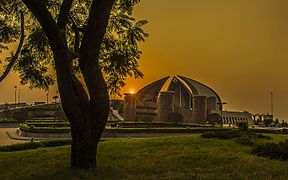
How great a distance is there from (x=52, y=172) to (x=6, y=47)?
8676 millimetres

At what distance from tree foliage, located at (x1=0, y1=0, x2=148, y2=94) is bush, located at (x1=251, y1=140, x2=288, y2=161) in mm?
6479

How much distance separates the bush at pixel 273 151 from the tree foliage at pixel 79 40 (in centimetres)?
648

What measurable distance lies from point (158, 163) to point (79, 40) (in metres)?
6.95

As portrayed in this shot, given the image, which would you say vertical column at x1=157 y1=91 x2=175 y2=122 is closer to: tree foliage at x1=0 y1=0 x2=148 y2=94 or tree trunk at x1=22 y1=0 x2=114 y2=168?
tree foliage at x1=0 y1=0 x2=148 y2=94

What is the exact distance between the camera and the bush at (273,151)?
15359mm

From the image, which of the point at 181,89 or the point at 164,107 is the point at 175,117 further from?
the point at 181,89

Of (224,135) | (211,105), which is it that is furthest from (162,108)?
(224,135)

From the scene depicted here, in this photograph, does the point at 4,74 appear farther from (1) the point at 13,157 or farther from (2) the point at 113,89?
(2) the point at 113,89

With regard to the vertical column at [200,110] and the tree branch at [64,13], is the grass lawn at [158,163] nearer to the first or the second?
the tree branch at [64,13]

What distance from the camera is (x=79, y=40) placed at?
17.3 m

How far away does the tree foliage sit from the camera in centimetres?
1777

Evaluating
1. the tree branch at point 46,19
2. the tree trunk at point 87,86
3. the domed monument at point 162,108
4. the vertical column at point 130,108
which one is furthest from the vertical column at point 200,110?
the tree branch at point 46,19

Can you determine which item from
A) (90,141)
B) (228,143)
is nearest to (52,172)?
(90,141)

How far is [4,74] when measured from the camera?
16.7 m
